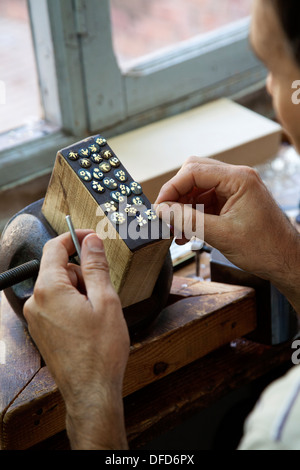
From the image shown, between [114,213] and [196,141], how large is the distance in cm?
72

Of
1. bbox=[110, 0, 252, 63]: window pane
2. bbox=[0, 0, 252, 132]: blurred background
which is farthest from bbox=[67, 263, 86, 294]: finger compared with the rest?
bbox=[110, 0, 252, 63]: window pane

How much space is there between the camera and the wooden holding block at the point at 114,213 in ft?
2.69

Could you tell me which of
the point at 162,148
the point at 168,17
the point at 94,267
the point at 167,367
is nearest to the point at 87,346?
the point at 94,267

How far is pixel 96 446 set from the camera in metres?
0.72

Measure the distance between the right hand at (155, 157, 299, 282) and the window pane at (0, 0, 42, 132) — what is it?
616mm

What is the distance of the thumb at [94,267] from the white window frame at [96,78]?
0.62 m

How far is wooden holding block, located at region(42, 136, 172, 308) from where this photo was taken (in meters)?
0.82

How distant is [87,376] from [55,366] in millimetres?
48

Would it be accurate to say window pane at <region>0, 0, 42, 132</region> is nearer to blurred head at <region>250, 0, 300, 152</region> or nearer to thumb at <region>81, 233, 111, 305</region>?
thumb at <region>81, 233, 111, 305</region>

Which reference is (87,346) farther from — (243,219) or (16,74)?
(16,74)

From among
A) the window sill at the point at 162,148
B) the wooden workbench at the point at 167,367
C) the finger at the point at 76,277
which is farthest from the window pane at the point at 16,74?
the finger at the point at 76,277

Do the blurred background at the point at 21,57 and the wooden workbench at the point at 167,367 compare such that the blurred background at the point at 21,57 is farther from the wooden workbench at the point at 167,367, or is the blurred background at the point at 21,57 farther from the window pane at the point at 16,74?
the wooden workbench at the point at 167,367

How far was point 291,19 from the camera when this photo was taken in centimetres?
58

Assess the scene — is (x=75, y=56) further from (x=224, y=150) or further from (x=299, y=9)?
(x=299, y=9)
